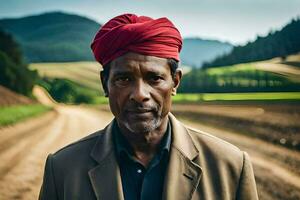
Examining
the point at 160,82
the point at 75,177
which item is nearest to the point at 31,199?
the point at 75,177

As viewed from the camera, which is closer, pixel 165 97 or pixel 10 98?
pixel 165 97

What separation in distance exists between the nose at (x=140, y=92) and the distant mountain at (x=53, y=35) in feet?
5.29

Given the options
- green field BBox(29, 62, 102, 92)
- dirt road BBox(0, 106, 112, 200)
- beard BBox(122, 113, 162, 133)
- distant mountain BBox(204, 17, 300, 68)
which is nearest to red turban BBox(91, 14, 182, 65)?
beard BBox(122, 113, 162, 133)

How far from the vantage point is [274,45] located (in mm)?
3074

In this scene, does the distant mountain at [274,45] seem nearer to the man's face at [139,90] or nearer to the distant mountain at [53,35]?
the distant mountain at [53,35]

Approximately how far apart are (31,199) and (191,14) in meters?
1.70

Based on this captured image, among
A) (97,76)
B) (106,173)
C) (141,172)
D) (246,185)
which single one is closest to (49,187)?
(106,173)

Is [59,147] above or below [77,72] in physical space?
below

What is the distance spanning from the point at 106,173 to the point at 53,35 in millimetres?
1898

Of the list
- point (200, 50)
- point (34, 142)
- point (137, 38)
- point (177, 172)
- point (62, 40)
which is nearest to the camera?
point (137, 38)

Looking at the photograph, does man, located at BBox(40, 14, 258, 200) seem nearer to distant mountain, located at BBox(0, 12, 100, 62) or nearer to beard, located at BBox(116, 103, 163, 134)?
beard, located at BBox(116, 103, 163, 134)

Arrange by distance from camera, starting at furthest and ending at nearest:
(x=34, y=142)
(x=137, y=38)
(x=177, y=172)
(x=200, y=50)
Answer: (x=200, y=50) → (x=34, y=142) → (x=177, y=172) → (x=137, y=38)

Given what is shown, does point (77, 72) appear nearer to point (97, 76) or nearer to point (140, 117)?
point (97, 76)

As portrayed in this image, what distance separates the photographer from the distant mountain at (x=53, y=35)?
3.02 m
